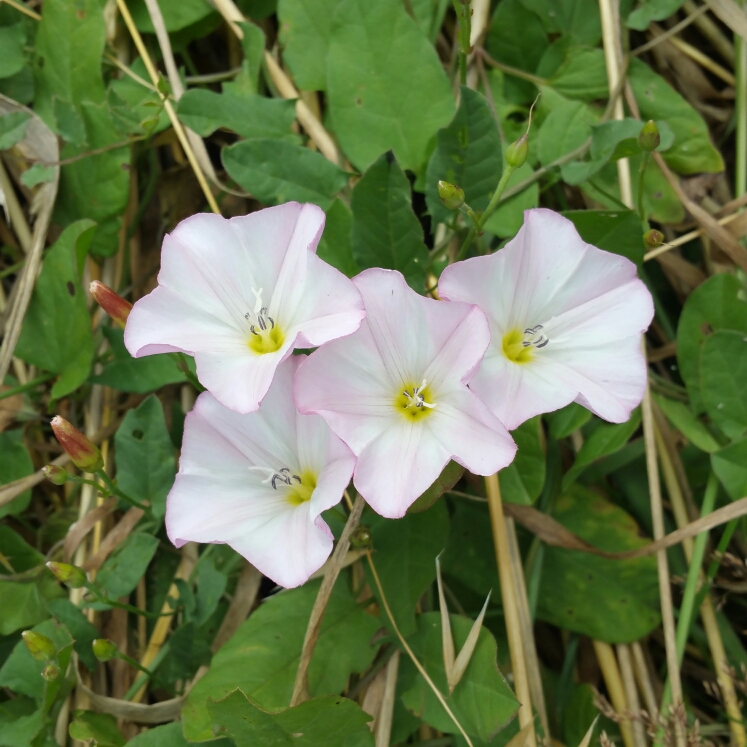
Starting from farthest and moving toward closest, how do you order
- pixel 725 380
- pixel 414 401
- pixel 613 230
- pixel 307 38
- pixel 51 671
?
pixel 307 38, pixel 725 380, pixel 613 230, pixel 51 671, pixel 414 401

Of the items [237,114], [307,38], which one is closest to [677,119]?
[307,38]

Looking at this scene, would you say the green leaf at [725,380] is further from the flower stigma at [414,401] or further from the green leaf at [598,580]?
the flower stigma at [414,401]

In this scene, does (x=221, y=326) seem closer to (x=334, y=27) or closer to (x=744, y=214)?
(x=334, y=27)

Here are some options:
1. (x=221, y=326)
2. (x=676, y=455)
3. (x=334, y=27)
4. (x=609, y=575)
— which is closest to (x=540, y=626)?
(x=609, y=575)

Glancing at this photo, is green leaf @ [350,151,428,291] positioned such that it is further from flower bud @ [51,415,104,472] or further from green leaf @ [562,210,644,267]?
flower bud @ [51,415,104,472]

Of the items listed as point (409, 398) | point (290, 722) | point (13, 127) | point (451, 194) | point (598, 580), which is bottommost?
point (598, 580)

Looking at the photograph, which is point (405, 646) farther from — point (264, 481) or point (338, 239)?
point (338, 239)

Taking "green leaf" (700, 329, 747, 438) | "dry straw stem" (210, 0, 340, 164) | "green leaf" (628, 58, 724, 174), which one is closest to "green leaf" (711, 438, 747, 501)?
"green leaf" (700, 329, 747, 438)
